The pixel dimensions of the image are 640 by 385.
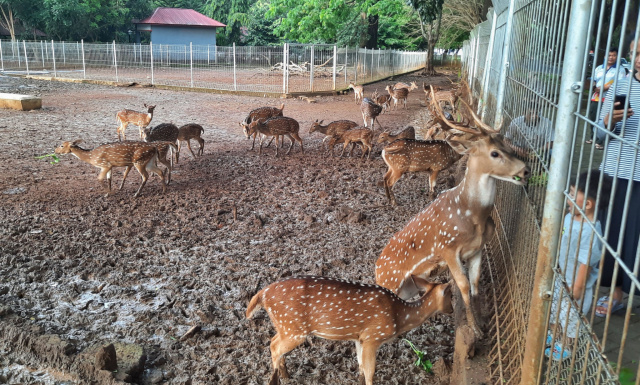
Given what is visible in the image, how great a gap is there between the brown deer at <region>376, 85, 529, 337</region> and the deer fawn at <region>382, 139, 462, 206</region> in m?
2.95

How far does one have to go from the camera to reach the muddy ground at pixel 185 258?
3744mm

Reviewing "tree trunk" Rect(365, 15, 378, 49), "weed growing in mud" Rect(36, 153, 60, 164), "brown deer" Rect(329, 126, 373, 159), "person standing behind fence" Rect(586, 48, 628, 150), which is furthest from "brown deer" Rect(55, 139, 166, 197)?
"tree trunk" Rect(365, 15, 378, 49)

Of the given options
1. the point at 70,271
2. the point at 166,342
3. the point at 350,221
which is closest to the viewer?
the point at 166,342

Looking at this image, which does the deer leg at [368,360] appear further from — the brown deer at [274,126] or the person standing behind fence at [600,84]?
the brown deer at [274,126]

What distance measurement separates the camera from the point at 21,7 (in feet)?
123

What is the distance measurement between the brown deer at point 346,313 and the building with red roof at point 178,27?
40.9 m

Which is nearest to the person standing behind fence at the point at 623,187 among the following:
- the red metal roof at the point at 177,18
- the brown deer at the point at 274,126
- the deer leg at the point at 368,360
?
the deer leg at the point at 368,360

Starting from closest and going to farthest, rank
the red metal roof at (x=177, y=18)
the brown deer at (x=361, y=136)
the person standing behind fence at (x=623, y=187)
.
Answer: the person standing behind fence at (x=623, y=187), the brown deer at (x=361, y=136), the red metal roof at (x=177, y=18)

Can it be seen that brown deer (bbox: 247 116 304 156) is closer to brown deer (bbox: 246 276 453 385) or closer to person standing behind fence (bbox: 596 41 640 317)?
brown deer (bbox: 246 276 453 385)

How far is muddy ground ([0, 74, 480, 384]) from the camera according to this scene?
12.3 feet

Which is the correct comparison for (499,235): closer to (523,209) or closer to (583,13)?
(523,209)

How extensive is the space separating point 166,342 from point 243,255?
66.2 inches

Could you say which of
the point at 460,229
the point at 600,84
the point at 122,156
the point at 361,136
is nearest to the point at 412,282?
the point at 460,229

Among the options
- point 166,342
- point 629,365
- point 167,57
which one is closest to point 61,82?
point 167,57
